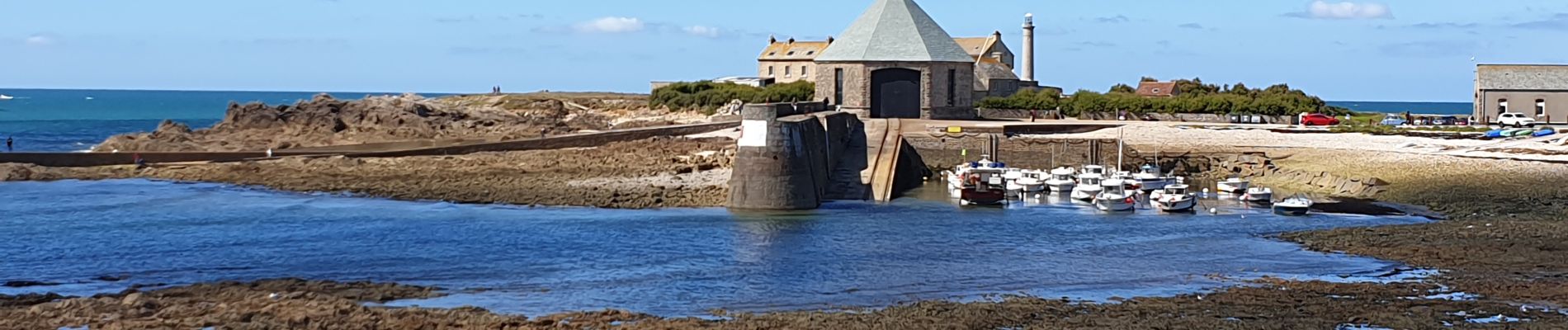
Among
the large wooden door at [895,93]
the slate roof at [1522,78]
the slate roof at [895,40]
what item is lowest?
the large wooden door at [895,93]

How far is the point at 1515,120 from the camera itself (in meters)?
53.6

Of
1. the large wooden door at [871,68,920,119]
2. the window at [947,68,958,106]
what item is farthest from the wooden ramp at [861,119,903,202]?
the window at [947,68,958,106]

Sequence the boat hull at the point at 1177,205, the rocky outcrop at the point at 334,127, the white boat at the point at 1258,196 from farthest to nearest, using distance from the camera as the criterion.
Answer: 1. the rocky outcrop at the point at 334,127
2. the white boat at the point at 1258,196
3. the boat hull at the point at 1177,205

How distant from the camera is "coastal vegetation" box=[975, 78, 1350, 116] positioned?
57.6 m

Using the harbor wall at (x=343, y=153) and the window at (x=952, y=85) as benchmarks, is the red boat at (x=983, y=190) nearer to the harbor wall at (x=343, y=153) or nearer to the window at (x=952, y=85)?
the harbor wall at (x=343, y=153)

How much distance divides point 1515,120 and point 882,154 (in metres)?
23.5

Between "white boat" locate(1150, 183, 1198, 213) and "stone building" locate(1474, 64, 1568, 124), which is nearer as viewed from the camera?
"white boat" locate(1150, 183, 1198, 213)

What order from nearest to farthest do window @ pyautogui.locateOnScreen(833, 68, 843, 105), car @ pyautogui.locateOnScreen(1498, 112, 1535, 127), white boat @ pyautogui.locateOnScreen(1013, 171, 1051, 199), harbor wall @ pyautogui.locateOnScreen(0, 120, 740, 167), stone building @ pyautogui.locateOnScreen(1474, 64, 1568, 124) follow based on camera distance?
white boat @ pyautogui.locateOnScreen(1013, 171, 1051, 199) < harbor wall @ pyautogui.locateOnScreen(0, 120, 740, 167) < window @ pyautogui.locateOnScreen(833, 68, 843, 105) < car @ pyautogui.locateOnScreen(1498, 112, 1535, 127) < stone building @ pyautogui.locateOnScreen(1474, 64, 1568, 124)

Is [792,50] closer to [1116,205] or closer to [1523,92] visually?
[1523,92]

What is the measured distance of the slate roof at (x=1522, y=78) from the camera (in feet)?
185

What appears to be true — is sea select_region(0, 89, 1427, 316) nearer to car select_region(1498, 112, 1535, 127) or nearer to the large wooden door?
the large wooden door

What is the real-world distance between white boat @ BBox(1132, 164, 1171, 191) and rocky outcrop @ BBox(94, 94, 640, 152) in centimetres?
1921

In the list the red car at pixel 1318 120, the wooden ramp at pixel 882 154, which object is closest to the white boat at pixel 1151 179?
the wooden ramp at pixel 882 154

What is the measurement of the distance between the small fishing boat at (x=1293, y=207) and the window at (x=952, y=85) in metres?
21.5
